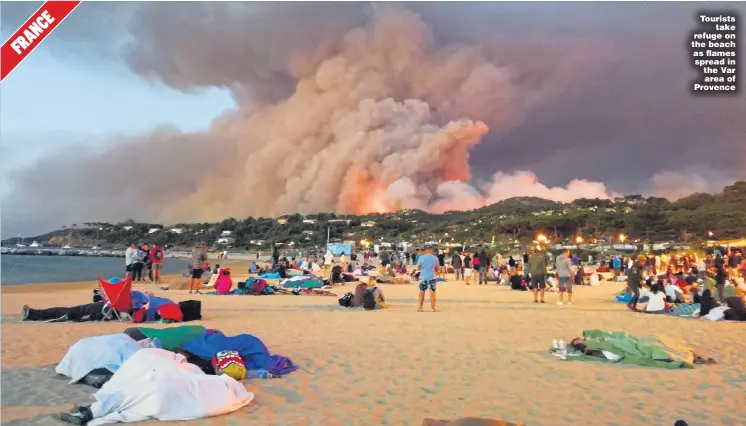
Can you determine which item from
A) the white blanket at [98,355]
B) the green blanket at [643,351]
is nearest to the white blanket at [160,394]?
the white blanket at [98,355]

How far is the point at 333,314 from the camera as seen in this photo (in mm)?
11906

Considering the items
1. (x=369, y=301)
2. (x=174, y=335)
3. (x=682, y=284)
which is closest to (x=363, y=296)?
(x=369, y=301)

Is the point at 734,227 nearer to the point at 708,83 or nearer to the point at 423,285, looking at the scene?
the point at 708,83

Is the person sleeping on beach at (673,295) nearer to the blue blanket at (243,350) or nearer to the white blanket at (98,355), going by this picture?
the blue blanket at (243,350)

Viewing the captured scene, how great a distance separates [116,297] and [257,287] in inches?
262

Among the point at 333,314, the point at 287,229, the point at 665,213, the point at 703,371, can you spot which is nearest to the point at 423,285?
the point at 333,314

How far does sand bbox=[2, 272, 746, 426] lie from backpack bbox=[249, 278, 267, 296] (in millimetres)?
4892

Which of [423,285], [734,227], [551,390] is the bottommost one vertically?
[551,390]

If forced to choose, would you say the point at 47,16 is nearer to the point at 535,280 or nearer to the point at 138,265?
the point at 535,280

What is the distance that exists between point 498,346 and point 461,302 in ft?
22.7

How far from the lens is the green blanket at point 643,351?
22.3ft

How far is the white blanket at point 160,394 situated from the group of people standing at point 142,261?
15.8 meters

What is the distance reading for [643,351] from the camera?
699 centimetres

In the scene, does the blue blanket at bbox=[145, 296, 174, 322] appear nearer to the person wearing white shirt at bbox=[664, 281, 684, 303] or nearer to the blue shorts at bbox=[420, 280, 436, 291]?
the blue shorts at bbox=[420, 280, 436, 291]
